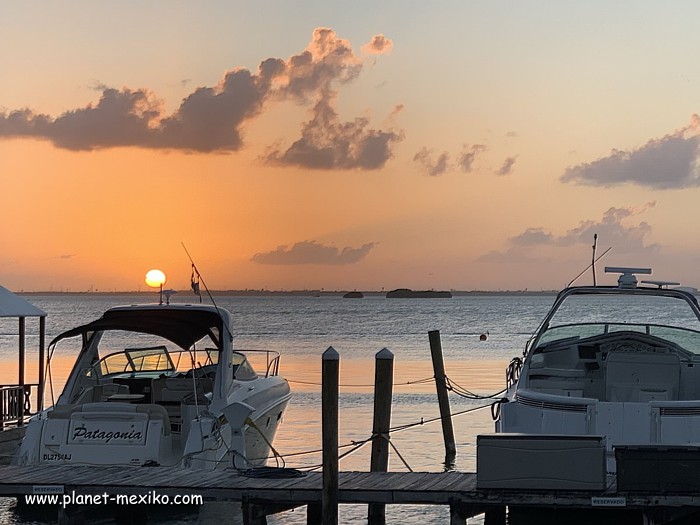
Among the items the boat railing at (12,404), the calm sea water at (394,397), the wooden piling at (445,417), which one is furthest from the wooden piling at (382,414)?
the boat railing at (12,404)

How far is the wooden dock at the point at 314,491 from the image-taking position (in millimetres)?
12273

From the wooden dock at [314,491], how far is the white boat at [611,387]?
1052 mm

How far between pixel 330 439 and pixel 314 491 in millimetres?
617

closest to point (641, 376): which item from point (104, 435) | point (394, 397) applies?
point (104, 435)

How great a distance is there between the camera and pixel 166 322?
16.0 metres

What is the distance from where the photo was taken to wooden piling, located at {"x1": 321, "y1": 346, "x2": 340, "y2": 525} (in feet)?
42.2

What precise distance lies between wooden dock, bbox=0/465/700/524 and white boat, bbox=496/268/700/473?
1052 millimetres

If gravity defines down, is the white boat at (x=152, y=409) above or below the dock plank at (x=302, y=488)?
above

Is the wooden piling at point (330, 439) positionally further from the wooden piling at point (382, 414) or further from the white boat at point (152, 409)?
the wooden piling at point (382, 414)

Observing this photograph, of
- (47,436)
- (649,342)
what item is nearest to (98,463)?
(47,436)

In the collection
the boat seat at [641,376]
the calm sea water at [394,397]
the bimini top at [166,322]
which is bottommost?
the calm sea water at [394,397]

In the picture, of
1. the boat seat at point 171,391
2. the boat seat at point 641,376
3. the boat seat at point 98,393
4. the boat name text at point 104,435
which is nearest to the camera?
the boat name text at point 104,435

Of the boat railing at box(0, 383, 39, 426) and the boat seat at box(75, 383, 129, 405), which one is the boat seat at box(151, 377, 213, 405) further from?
the boat railing at box(0, 383, 39, 426)

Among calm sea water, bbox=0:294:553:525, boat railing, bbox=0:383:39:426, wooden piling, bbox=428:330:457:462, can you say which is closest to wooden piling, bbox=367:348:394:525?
calm sea water, bbox=0:294:553:525
